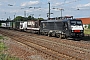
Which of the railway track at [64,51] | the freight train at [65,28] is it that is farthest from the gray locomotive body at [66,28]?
the railway track at [64,51]

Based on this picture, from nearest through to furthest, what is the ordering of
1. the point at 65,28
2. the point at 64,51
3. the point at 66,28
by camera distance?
the point at 64,51
the point at 66,28
the point at 65,28

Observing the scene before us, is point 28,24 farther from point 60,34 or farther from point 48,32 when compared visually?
point 60,34

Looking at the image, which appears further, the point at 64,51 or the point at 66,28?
the point at 66,28

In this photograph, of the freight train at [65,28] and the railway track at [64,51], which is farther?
the freight train at [65,28]

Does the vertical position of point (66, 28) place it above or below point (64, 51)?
above

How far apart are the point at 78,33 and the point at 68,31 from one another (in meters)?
1.23

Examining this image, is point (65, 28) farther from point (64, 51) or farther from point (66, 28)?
point (64, 51)

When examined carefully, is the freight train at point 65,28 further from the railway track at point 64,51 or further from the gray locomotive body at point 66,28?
the railway track at point 64,51

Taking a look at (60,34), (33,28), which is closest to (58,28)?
(60,34)

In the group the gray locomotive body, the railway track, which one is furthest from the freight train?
the railway track

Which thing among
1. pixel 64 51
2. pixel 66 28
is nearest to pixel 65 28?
pixel 66 28

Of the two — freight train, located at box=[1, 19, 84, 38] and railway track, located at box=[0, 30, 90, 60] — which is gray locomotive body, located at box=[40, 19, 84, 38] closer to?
freight train, located at box=[1, 19, 84, 38]

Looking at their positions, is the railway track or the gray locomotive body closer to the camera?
the railway track

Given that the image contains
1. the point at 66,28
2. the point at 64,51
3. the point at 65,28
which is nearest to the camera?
the point at 64,51
